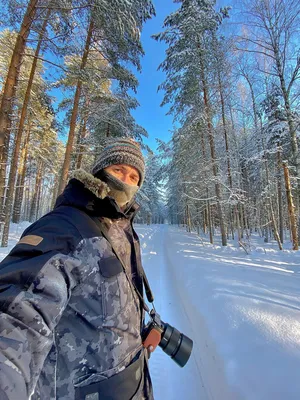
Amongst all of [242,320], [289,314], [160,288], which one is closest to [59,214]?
[242,320]

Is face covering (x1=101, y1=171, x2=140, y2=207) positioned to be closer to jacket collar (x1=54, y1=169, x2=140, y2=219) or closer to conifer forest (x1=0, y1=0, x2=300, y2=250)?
jacket collar (x1=54, y1=169, x2=140, y2=219)

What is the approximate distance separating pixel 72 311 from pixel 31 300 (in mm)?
224

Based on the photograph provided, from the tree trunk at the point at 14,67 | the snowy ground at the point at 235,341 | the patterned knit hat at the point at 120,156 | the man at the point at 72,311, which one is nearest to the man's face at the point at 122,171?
the patterned knit hat at the point at 120,156

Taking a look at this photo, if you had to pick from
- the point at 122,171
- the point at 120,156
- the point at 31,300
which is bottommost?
the point at 31,300

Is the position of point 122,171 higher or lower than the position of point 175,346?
higher

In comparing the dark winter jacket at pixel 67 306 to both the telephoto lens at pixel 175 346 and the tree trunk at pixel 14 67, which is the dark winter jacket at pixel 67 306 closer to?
the telephoto lens at pixel 175 346

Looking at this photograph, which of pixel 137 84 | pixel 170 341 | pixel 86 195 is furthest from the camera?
pixel 137 84

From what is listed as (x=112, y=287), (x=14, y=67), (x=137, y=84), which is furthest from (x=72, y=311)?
(x=137, y=84)

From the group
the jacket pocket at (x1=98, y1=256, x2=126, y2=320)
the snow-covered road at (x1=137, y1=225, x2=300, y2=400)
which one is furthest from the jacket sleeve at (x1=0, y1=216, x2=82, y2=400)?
the snow-covered road at (x1=137, y1=225, x2=300, y2=400)

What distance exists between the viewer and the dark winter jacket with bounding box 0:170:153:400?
0.63 metres

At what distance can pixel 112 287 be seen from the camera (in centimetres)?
94

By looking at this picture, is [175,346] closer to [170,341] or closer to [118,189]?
[170,341]

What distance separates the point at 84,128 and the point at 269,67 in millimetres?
8426

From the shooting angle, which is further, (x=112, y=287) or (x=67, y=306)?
(x=112, y=287)
